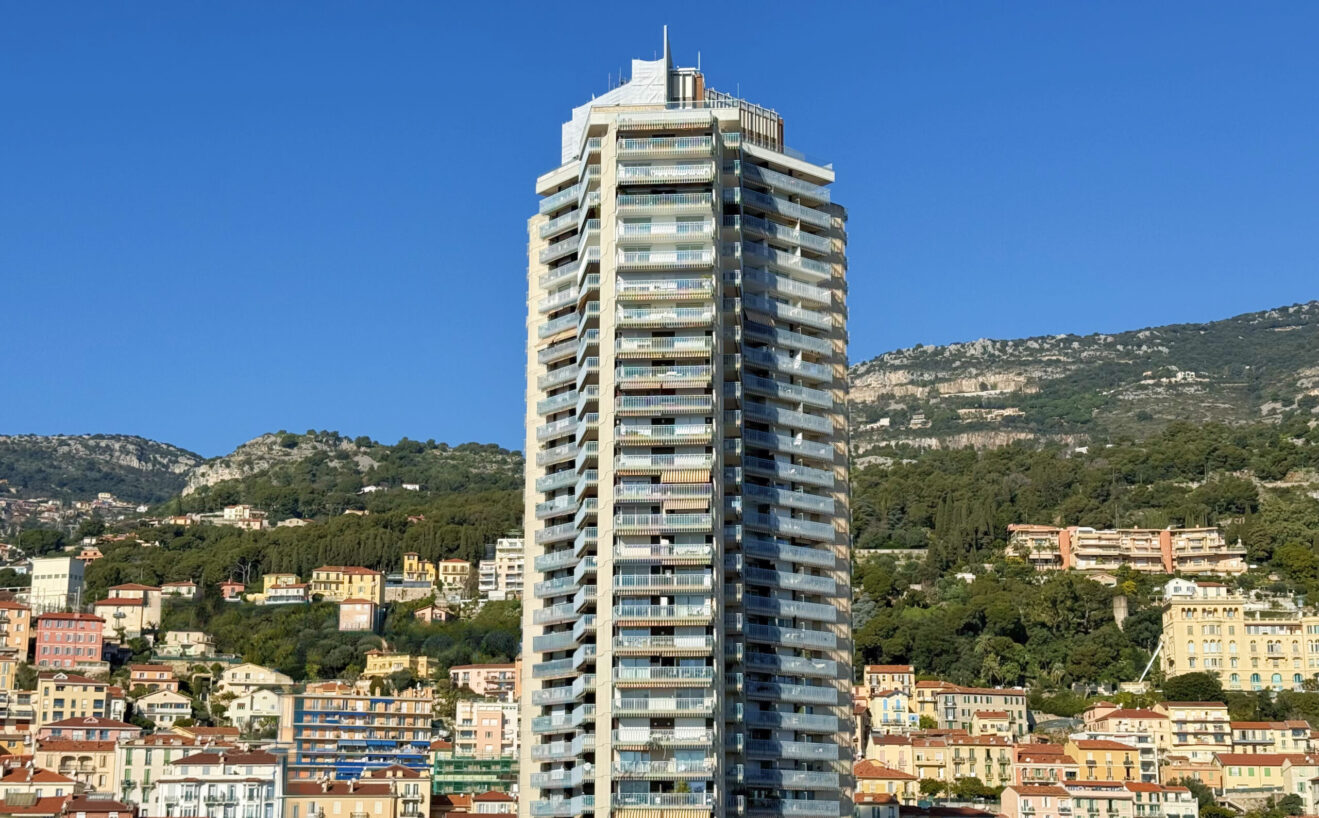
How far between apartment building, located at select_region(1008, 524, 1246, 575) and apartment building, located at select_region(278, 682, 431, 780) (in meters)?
64.9

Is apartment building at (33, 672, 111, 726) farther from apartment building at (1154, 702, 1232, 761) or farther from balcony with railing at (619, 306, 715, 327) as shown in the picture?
balcony with railing at (619, 306, 715, 327)

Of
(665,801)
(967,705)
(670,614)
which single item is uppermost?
(967,705)

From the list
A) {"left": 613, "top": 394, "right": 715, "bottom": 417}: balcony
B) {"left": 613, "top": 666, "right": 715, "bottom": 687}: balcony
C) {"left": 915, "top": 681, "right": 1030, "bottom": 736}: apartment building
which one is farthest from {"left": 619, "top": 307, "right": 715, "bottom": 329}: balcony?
{"left": 915, "top": 681, "right": 1030, "bottom": 736}: apartment building

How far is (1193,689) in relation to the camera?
154 m

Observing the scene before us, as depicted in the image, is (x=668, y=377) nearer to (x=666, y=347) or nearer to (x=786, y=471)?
(x=666, y=347)

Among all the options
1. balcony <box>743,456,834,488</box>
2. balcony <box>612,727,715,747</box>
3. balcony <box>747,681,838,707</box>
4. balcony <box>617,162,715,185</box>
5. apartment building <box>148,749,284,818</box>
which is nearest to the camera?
balcony <box>612,727,715,747</box>

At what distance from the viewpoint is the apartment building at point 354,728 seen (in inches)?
5851

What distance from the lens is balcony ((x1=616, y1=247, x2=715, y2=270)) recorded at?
3219 inches

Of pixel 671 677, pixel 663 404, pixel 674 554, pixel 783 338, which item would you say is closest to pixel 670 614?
pixel 674 554

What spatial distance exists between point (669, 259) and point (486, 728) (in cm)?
8197

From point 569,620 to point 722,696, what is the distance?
8.73m

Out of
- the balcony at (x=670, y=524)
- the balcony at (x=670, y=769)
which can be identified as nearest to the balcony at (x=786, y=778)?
the balcony at (x=670, y=769)

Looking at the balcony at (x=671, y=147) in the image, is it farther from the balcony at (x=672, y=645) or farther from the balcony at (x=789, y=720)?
the balcony at (x=789, y=720)

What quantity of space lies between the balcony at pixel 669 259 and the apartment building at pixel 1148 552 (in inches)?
4579
